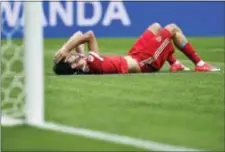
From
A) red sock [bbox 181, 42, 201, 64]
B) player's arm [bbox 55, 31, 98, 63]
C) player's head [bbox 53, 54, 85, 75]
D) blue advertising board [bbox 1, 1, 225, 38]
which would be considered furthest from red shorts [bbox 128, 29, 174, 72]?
blue advertising board [bbox 1, 1, 225, 38]

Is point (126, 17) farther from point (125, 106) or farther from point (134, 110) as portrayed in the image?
point (134, 110)

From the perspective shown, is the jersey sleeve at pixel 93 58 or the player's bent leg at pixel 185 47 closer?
the jersey sleeve at pixel 93 58

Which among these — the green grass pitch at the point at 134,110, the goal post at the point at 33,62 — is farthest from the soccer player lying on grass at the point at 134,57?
the goal post at the point at 33,62

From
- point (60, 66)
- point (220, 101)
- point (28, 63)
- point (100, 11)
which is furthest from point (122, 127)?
point (100, 11)

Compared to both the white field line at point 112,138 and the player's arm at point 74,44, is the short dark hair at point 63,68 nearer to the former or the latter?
the player's arm at point 74,44

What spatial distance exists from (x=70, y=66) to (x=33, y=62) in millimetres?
1542

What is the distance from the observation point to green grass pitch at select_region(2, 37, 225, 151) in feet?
7.39

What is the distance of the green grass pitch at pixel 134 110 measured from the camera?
2254 millimetres

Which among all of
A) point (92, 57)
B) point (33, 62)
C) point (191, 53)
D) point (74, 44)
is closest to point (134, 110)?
point (33, 62)

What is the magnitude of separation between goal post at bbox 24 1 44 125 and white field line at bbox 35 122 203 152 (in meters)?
0.07

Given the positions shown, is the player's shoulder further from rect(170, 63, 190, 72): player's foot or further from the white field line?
the white field line

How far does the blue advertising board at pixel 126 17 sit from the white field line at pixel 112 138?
4.87 m

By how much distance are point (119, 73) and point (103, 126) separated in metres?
1.66

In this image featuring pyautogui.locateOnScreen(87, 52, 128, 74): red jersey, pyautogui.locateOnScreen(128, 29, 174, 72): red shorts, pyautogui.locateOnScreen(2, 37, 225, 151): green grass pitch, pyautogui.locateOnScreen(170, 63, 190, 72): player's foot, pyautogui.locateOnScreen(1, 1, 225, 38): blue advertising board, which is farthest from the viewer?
pyautogui.locateOnScreen(1, 1, 225, 38): blue advertising board
